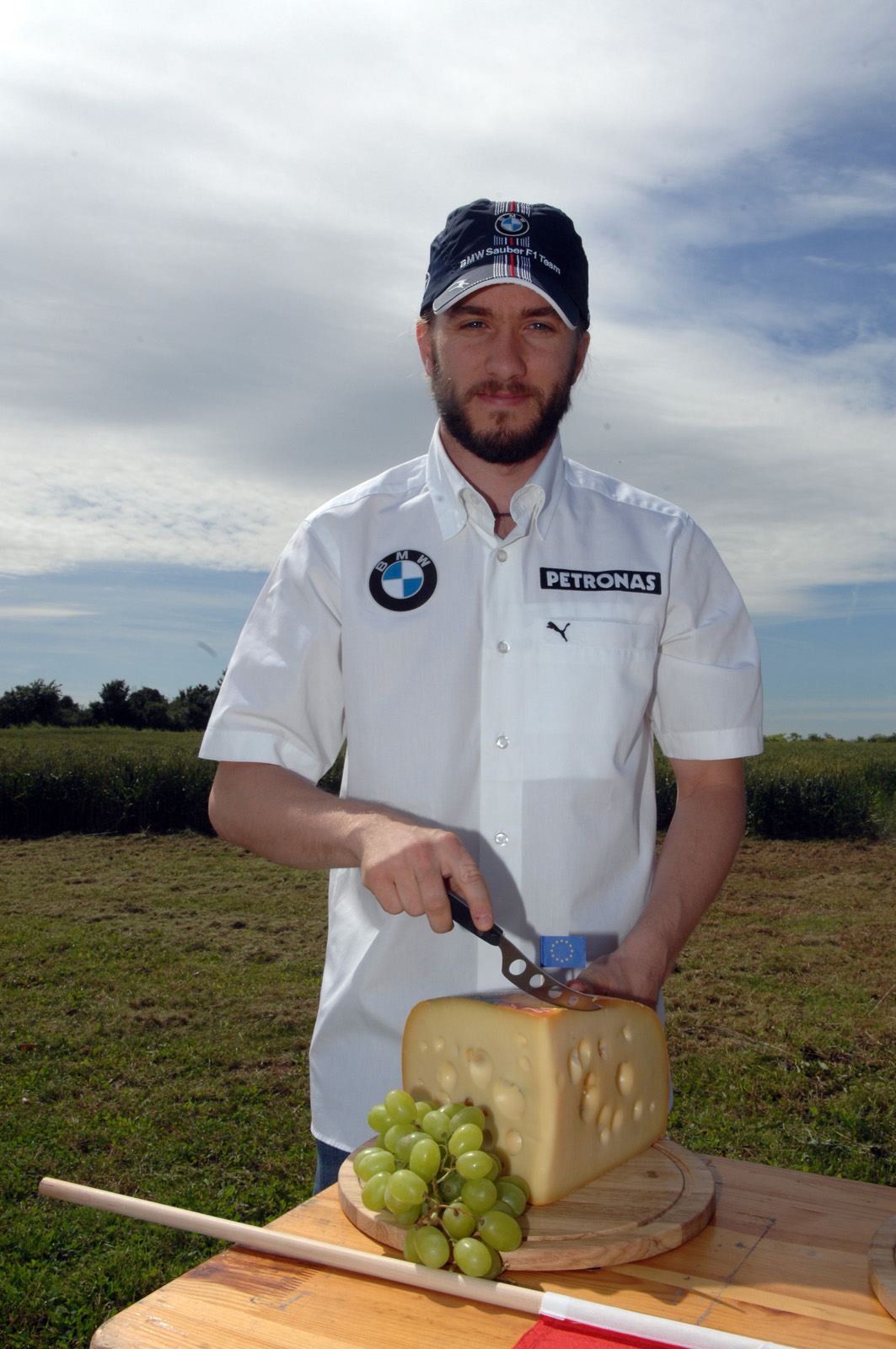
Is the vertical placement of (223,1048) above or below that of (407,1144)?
below

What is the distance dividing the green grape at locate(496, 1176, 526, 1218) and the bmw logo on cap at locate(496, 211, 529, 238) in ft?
5.35

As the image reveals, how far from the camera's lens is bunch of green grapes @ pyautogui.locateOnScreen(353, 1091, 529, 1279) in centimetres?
124

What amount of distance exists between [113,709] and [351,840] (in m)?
23.4

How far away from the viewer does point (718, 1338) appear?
1.02m

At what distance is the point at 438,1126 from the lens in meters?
1.39

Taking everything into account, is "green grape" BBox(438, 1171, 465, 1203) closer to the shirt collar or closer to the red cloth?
the red cloth

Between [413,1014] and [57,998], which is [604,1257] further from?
[57,998]

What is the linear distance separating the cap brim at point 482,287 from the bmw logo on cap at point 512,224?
11 centimetres

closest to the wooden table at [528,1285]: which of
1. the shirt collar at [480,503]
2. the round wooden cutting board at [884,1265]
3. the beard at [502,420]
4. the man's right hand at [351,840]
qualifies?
the round wooden cutting board at [884,1265]

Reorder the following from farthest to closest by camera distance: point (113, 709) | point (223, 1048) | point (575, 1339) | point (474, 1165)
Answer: point (113, 709)
point (223, 1048)
point (474, 1165)
point (575, 1339)

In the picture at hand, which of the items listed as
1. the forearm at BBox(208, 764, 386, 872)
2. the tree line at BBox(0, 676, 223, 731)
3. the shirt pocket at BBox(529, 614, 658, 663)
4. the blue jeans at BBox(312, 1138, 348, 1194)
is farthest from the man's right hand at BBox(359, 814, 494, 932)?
the tree line at BBox(0, 676, 223, 731)

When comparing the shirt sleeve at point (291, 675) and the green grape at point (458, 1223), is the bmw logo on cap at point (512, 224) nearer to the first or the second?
the shirt sleeve at point (291, 675)

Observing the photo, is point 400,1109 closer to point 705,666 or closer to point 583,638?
point 583,638

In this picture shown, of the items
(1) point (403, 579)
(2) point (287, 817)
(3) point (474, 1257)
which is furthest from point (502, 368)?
(3) point (474, 1257)
